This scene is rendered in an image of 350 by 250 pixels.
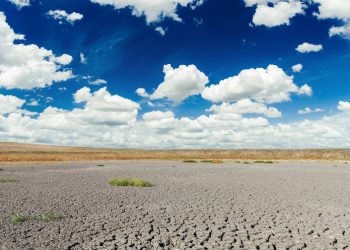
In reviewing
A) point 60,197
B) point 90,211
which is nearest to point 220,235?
point 90,211

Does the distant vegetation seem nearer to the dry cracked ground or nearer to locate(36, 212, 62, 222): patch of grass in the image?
locate(36, 212, 62, 222): patch of grass

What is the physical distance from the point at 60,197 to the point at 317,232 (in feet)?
40.9

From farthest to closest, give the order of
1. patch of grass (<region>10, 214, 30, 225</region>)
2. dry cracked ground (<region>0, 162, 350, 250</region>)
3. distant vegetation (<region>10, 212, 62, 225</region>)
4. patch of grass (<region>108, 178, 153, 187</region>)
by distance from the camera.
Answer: patch of grass (<region>108, 178, 153, 187</region>), distant vegetation (<region>10, 212, 62, 225</region>), patch of grass (<region>10, 214, 30, 225</region>), dry cracked ground (<region>0, 162, 350, 250</region>)

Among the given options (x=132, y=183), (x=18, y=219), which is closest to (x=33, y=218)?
(x=18, y=219)

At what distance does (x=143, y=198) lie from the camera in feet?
59.3

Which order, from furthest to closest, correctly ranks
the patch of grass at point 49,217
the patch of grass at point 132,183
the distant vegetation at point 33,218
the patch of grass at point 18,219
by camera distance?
1. the patch of grass at point 132,183
2. the patch of grass at point 49,217
3. the distant vegetation at point 33,218
4. the patch of grass at point 18,219

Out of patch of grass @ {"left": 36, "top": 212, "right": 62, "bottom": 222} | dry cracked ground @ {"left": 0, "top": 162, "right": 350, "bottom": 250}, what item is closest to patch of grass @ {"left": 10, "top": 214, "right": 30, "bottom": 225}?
dry cracked ground @ {"left": 0, "top": 162, "right": 350, "bottom": 250}

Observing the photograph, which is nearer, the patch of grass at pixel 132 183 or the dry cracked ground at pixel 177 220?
the dry cracked ground at pixel 177 220

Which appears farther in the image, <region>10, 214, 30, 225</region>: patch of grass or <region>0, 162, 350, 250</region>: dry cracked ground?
<region>10, 214, 30, 225</region>: patch of grass

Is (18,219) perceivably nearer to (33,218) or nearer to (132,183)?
(33,218)

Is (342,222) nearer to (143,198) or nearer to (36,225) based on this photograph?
(143,198)

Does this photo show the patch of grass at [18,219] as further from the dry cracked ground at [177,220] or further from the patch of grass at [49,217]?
the patch of grass at [49,217]

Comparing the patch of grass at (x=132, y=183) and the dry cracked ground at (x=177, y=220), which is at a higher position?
the patch of grass at (x=132, y=183)

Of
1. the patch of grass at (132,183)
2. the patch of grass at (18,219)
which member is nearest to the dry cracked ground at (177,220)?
the patch of grass at (18,219)
